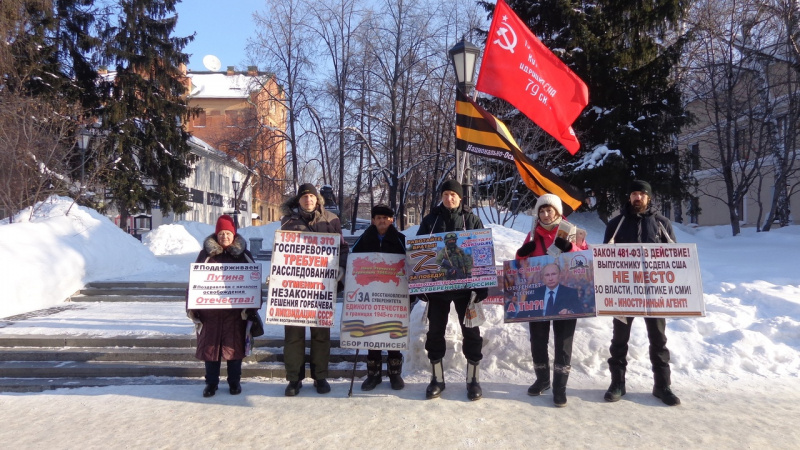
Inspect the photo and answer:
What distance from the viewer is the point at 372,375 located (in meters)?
5.62

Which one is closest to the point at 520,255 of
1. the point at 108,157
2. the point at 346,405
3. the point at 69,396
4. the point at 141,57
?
the point at 346,405

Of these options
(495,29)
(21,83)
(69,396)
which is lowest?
(69,396)

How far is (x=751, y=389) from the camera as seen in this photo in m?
5.41

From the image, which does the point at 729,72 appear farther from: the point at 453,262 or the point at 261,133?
the point at 261,133

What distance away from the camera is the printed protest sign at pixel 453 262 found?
16.8ft

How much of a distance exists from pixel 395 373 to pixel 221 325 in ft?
5.92

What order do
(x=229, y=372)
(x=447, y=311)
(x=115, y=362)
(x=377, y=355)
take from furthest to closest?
(x=115, y=362)
(x=377, y=355)
(x=229, y=372)
(x=447, y=311)

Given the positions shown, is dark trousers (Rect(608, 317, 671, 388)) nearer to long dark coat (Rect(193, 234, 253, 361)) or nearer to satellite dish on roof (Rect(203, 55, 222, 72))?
long dark coat (Rect(193, 234, 253, 361))

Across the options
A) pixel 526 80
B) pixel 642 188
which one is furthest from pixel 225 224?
pixel 526 80

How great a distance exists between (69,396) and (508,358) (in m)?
4.59

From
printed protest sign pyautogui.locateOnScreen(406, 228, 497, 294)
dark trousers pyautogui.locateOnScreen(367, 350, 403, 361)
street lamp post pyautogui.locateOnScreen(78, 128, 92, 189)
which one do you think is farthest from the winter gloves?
street lamp post pyautogui.locateOnScreen(78, 128, 92, 189)

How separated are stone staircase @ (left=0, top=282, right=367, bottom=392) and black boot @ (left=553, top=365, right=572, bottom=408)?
2.29m

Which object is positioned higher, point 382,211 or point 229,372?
point 382,211

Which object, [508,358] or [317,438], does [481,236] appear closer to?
[508,358]
